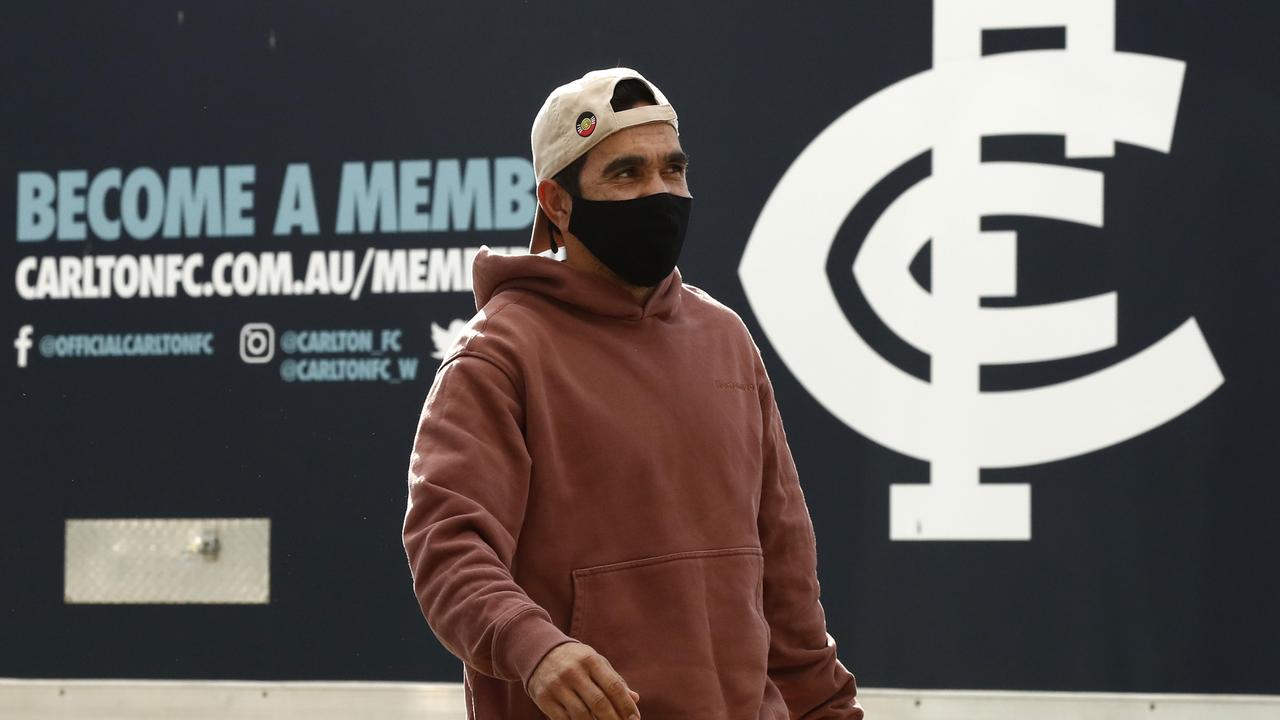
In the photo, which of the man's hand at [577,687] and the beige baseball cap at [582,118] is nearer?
the man's hand at [577,687]

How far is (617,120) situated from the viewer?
6.08ft

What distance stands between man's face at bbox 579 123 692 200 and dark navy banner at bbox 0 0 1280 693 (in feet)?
4.66

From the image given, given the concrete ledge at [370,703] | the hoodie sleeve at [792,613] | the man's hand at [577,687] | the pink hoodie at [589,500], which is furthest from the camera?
the concrete ledge at [370,703]

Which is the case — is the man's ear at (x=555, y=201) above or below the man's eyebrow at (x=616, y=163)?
below

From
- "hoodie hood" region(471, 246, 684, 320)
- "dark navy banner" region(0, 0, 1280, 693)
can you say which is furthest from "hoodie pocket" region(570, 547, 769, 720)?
"dark navy banner" region(0, 0, 1280, 693)

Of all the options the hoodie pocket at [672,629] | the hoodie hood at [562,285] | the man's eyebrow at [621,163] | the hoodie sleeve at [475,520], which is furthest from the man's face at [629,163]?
the hoodie pocket at [672,629]

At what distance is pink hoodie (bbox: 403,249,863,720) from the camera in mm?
1665

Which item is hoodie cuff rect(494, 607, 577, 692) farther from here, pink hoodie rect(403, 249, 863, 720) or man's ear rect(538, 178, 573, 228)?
man's ear rect(538, 178, 573, 228)

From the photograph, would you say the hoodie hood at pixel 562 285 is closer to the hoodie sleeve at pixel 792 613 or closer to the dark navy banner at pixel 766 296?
the hoodie sleeve at pixel 792 613

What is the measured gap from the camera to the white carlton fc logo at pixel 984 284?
3.16 metres

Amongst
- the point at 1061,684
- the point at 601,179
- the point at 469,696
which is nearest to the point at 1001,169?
the point at 1061,684

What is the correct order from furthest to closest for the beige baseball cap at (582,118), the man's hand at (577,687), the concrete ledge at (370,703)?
→ 1. the concrete ledge at (370,703)
2. the beige baseball cap at (582,118)
3. the man's hand at (577,687)

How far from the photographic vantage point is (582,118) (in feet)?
6.11

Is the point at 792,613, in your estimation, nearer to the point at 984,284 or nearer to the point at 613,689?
the point at 613,689
